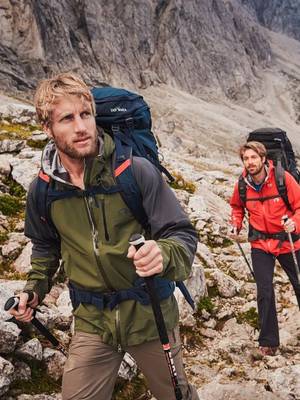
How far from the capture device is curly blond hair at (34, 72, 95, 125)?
13.6ft

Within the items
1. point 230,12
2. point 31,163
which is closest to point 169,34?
point 230,12

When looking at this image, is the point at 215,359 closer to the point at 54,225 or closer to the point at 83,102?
the point at 54,225

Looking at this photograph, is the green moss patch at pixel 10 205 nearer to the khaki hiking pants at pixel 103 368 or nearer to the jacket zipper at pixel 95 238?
the khaki hiking pants at pixel 103 368

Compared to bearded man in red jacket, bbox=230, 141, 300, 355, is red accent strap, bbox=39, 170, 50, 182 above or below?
above

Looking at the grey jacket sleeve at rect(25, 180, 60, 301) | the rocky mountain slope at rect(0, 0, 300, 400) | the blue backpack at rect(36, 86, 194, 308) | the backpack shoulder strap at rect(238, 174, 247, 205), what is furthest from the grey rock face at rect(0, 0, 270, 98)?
the blue backpack at rect(36, 86, 194, 308)

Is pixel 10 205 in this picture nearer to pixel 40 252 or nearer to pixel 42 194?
pixel 40 252

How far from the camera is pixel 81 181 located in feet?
13.8

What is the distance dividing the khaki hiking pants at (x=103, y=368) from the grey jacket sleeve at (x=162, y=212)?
3.49 ft

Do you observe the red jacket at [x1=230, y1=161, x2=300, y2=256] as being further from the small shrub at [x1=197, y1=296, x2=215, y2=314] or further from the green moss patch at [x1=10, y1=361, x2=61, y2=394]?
the green moss patch at [x1=10, y1=361, x2=61, y2=394]

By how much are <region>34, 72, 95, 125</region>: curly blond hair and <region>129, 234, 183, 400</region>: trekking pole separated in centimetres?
172

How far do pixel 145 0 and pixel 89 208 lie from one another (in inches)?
6188

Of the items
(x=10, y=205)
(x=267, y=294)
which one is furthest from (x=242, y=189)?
(x=10, y=205)

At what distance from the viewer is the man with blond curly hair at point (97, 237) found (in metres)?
4.06

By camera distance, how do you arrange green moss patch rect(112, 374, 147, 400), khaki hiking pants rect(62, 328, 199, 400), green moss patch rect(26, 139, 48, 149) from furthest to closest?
green moss patch rect(26, 139, 48, 149) < green moss patch rect(112, 374, 147, 400) < khaki hiking pants rect(62, 328, 199, 400)
